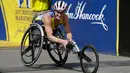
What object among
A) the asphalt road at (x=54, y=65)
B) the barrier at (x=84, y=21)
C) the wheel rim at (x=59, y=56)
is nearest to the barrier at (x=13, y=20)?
the barrier at (x=84, y=21)

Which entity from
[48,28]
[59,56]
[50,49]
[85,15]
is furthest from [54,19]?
[85,15]

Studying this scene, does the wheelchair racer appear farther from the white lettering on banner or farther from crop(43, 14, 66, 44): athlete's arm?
the white lettering on banner

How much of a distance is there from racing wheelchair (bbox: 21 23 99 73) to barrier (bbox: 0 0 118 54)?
1.98 metres

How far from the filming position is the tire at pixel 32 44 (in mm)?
8023

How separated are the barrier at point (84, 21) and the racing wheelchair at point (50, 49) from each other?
198 cm

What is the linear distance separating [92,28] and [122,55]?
3.99ft

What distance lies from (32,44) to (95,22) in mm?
2843

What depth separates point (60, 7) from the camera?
7.65m

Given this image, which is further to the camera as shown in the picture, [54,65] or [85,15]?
[85,15]

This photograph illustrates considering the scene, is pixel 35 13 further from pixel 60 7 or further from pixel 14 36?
pixel 14 36

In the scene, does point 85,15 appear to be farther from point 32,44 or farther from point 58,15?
point 58,15

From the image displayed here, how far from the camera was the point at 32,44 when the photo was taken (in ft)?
27.2

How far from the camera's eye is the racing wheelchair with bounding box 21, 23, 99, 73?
24.2ft

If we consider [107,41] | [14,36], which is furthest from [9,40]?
[107,41]
